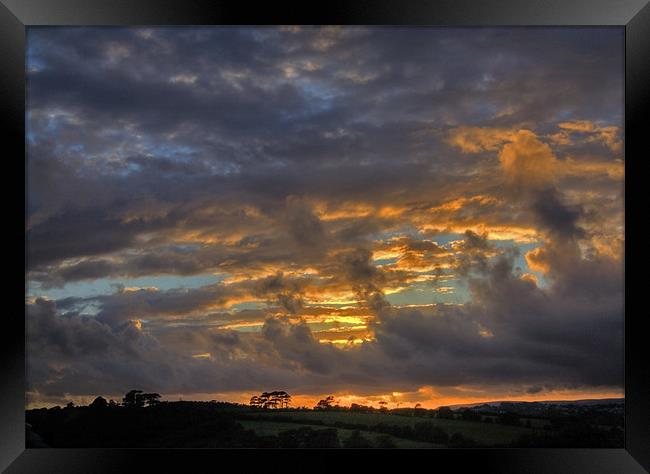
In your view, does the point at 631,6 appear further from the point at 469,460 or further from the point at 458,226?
the point at 469,460

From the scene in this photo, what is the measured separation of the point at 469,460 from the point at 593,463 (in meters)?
0.71

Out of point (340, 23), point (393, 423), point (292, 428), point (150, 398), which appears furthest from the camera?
point (393, 423)

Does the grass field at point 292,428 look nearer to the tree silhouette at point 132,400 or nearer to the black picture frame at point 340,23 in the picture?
the tree silhouette at point 132,400

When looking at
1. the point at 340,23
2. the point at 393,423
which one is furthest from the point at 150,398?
the point at 340,23

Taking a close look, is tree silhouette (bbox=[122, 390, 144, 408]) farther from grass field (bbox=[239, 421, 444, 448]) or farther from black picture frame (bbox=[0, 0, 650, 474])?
black picture frame (bbox=[0, 0, 650, 474])

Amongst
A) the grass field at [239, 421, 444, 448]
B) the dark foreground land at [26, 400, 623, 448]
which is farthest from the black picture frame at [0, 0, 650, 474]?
the grass field at [239, 421, 444, 448]

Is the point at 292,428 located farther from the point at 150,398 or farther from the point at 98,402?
the point at 98,402

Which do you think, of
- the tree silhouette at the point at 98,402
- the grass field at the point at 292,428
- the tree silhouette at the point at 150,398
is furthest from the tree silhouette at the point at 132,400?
the grass field at the point at 292,428

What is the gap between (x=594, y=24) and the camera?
12.7 ft

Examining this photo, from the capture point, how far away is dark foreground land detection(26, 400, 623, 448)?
17.2ft

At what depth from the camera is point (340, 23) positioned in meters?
Result: 3.77

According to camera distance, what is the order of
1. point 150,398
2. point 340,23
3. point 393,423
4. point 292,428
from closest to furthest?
point 340,23 < point 150,398 < point 292,428 < point 393,423

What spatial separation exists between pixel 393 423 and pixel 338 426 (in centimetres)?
48

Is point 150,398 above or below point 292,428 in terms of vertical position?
above
